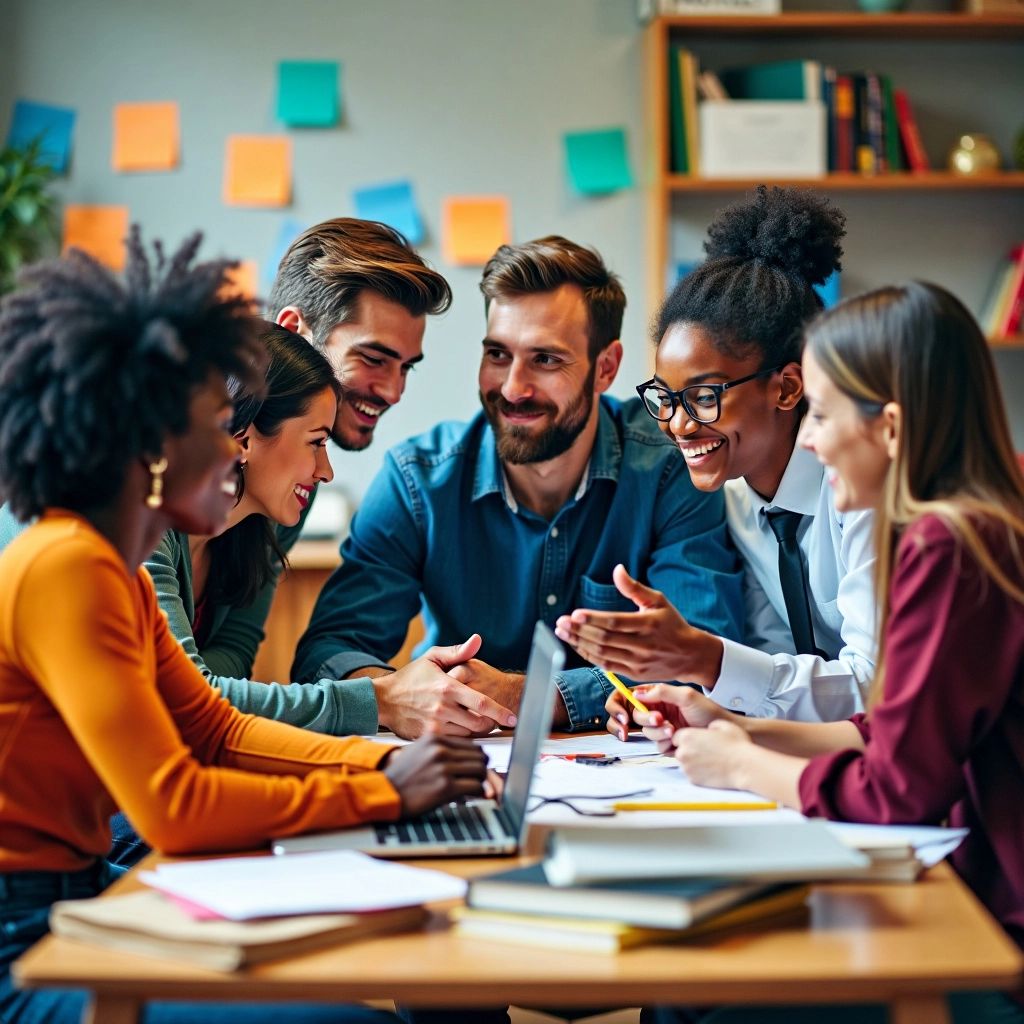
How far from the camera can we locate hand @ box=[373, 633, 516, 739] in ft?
5.76

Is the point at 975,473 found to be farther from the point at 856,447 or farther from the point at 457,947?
the point at 457,947

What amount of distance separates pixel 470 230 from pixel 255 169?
68cm

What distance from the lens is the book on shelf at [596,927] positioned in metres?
0.97

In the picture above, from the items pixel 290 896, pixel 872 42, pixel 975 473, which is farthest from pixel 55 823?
pixel 872 42

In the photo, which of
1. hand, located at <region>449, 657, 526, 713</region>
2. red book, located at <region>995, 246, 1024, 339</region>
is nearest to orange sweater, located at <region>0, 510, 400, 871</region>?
hand, located at <region>449, 657, 526, 713</region>

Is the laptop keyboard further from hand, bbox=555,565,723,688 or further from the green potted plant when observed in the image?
the green potted plant

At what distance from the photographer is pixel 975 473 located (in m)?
1.31

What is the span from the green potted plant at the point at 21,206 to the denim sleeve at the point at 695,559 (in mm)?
2271

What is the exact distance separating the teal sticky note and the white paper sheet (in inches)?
125

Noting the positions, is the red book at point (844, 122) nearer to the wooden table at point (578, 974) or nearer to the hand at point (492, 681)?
the hand at point (492, 681)

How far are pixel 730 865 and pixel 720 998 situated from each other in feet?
0.38

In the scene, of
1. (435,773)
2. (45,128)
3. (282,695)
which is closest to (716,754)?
(435,773)

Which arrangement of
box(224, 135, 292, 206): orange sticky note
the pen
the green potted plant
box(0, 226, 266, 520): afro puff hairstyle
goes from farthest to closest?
box(224, 135, 292, 206): orange sticky note
the green potted plant
the pen
box(0, 226, 266, 520): afro puff hairstyle

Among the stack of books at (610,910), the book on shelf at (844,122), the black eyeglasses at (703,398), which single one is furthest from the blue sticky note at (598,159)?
the stack of books at (610,910)
